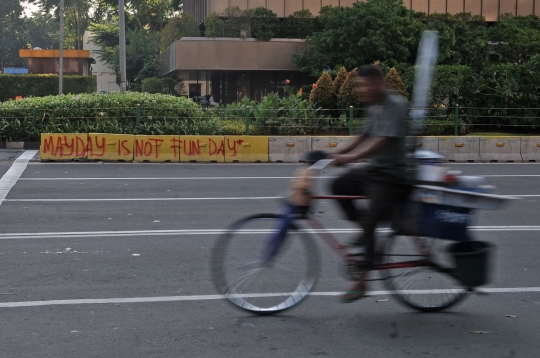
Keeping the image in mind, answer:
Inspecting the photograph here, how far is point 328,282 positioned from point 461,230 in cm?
168

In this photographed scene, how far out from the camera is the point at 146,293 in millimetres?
6391

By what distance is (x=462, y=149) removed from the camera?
20922 mm

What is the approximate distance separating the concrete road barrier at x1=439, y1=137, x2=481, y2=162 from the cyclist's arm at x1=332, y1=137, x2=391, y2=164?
52.4 ft

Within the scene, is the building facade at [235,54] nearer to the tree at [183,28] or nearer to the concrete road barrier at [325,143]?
the tree at [183,28]

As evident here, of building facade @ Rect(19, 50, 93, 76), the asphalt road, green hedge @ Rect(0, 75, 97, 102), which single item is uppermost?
building facade @ Rect(19, 50, 93, 76)

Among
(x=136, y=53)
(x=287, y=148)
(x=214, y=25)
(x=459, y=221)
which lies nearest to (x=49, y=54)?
(x=136, y=53)

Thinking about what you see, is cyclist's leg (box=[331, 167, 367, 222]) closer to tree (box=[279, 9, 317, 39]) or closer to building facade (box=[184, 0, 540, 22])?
tree (box=[279, 9, 317, 39])

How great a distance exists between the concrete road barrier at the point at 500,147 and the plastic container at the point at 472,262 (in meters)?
16.0

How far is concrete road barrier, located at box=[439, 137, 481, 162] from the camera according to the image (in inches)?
822

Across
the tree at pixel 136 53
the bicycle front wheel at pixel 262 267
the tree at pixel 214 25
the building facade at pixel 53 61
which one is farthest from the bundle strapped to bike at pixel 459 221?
the building facade at pixel 53 61

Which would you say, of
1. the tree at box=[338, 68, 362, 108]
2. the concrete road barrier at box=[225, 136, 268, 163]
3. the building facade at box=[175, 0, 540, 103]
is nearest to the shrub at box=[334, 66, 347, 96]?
the tree at box=[338, 68, 362, 108]

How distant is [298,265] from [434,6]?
137 ft

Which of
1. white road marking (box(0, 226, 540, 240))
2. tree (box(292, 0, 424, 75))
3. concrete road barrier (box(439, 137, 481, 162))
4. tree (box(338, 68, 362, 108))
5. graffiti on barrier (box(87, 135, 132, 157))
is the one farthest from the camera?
tree (box(292, 0, 424, 75))

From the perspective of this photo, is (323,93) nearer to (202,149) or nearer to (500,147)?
(500,147)
